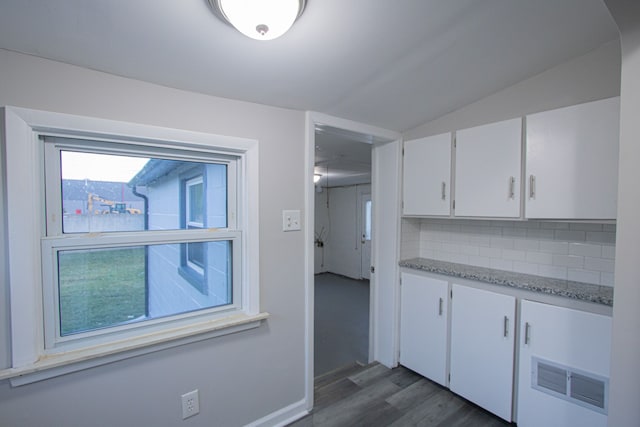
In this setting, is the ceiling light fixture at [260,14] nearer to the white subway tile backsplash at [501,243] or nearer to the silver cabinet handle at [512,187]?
the silver cabinet handle at [512,187]

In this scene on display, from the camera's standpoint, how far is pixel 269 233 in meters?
1.72

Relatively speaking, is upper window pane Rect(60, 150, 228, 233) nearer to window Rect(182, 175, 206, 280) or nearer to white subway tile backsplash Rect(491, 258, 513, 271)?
window Rect(182, 175, 206, 280)

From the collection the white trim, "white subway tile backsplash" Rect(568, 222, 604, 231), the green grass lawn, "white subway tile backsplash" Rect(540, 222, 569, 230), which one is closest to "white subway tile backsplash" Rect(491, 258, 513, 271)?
"white subway tile backsplash" Rect(540, 222, 569, 230)

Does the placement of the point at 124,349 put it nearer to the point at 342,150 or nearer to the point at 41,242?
the point at 41,242

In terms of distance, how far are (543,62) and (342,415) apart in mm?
2529

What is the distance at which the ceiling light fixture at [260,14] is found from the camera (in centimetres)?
94

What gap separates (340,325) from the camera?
3.69 metres

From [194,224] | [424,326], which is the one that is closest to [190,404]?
[194,224]

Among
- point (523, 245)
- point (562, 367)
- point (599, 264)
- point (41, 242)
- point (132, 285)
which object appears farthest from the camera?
point (523, 245)

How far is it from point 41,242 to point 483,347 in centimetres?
250

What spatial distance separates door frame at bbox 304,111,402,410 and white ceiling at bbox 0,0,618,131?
242mm

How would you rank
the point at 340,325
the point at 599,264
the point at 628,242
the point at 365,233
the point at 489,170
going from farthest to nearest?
the point at 365,233
the point at 340,325
the point at 489,170
the point at 599,264
the point at 628,242

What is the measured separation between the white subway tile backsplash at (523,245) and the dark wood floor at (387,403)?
1.01 meters

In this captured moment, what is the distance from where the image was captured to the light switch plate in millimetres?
1773
